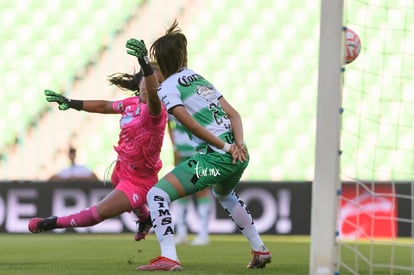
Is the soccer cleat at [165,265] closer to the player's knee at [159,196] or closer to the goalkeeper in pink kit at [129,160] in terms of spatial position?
the player's knee at [159,196]

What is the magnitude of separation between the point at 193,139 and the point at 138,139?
3.56 feet

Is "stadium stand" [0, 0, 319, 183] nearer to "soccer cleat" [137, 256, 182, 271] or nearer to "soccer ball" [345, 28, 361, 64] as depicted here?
"soccer ball" [345, 28, 361, 64]

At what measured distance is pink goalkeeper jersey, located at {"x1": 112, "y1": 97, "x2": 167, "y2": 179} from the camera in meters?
6.44

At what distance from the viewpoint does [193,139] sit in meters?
5.47

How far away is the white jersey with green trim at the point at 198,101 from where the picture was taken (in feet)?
17.6

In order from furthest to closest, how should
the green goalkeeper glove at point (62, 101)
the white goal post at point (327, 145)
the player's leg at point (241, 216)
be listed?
the green goalkeeper glove at point (62, 101)
the player's leg at point (241, 216)
the white goal post at point (327, 145)

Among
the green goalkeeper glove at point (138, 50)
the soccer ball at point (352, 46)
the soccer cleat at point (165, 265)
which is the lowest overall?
the soccer cleat at point (165, 265)

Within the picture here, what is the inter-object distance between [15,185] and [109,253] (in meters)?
4.57

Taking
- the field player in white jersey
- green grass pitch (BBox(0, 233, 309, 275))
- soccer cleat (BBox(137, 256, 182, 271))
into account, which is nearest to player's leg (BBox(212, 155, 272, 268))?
green grass pitch (BBox(0, 233, 309, 275))

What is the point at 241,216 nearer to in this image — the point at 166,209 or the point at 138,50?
the point at 166,209

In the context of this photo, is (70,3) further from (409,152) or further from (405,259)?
(405,259)

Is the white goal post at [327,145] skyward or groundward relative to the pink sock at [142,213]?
skyward

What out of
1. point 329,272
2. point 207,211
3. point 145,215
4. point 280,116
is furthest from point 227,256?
point 280,116

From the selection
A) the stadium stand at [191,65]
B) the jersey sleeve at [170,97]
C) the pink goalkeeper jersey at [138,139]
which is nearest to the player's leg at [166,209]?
the jersey sleeve at [170,97]
